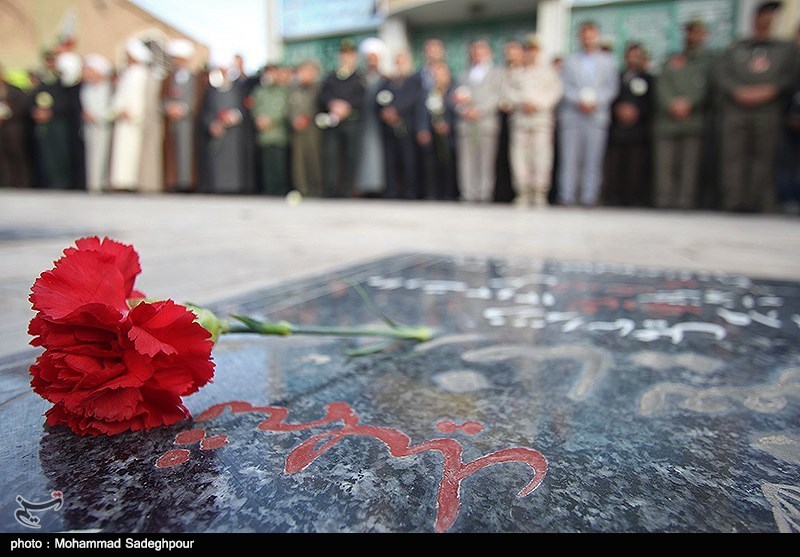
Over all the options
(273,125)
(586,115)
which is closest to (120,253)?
(586,115)

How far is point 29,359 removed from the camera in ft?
2.41

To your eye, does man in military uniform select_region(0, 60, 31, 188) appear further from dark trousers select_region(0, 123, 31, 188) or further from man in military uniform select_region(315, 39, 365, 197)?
man in military uniform select_region(315, 39, 365, 197)

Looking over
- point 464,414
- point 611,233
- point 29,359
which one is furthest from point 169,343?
point 611,233

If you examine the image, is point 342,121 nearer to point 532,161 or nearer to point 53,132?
point 532,161

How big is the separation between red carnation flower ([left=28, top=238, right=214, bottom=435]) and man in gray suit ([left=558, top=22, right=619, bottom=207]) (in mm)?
4645

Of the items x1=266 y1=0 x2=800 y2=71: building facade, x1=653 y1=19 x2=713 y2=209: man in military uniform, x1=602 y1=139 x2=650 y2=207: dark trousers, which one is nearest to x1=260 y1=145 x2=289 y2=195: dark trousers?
x1=266 y1=0 x2=800 y2=71: building facade

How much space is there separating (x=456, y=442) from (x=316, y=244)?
160 centimetres

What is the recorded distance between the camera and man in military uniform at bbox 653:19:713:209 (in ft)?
14.2

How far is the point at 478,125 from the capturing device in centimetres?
520

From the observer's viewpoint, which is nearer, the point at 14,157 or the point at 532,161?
the point at 532,161

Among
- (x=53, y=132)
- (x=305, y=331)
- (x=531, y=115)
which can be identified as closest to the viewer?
(x=305, y=331)

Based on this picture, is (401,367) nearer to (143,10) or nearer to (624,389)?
(624,389)

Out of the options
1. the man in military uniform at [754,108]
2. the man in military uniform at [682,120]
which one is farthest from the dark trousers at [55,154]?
the man in military uniform at [754,108]

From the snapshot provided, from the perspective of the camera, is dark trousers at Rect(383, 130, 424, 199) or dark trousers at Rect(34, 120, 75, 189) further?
dark trousers at Rect(34, 120, 75, 189)
